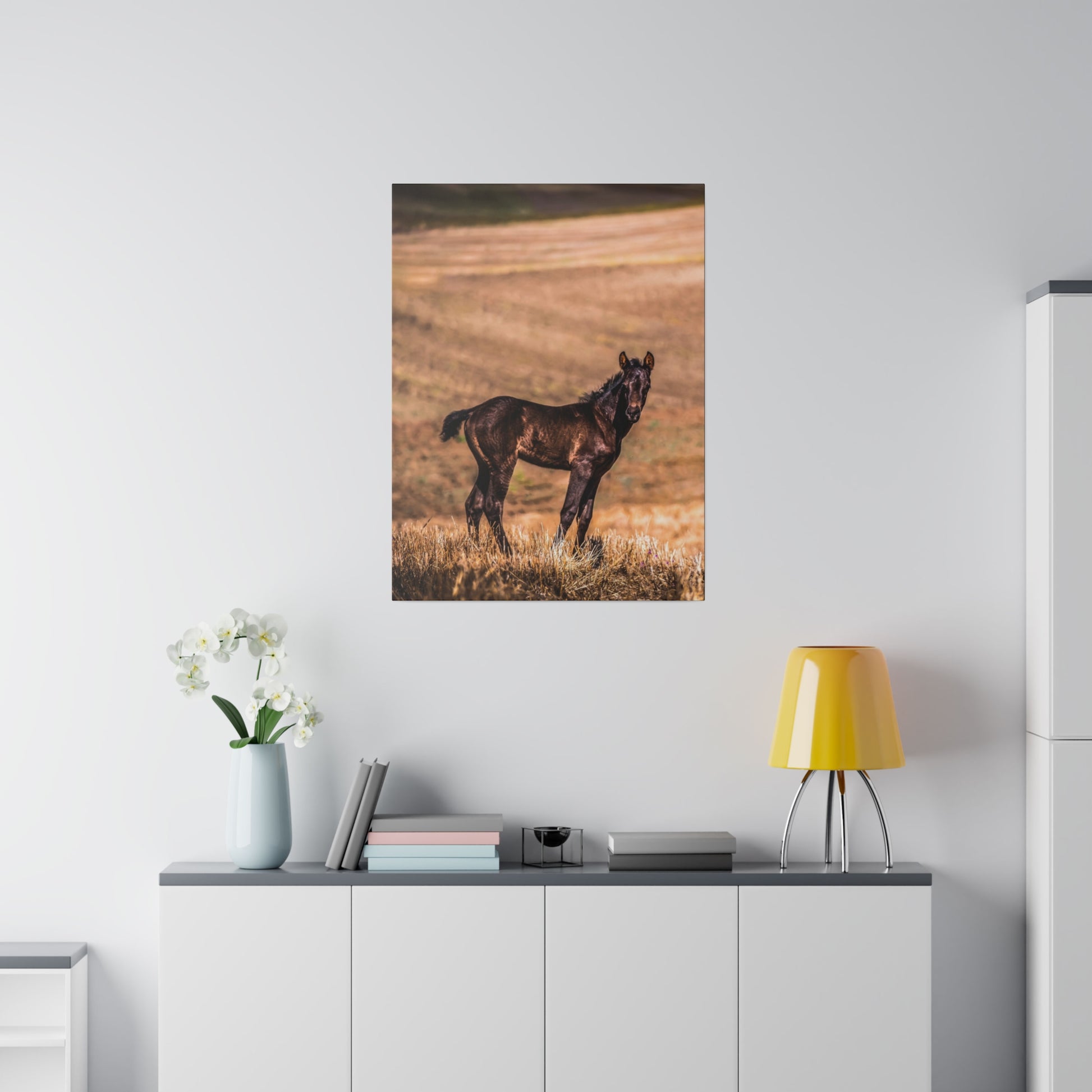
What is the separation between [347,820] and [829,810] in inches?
40.1

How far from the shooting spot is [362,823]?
2.08 meters

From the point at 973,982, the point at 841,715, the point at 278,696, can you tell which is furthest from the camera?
the point at 973,982

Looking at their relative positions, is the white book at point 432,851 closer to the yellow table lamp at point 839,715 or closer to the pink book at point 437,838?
the pink book at point 437,838

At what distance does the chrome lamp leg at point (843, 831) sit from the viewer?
2.07 meters

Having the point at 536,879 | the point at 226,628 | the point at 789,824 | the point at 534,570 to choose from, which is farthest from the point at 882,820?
the point at 226,628

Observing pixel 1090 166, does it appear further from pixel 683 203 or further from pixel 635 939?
pixel 635 939

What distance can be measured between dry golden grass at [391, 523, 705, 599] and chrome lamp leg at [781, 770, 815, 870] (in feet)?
1.47

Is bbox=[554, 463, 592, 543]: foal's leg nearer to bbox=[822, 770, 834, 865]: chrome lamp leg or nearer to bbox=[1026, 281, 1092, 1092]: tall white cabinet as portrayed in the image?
bbox=[822, 770, 834, 865]: chrome lamp leg

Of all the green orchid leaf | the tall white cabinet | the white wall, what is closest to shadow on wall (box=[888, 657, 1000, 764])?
the white wall

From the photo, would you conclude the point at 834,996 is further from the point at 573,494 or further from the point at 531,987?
the point at 573,494

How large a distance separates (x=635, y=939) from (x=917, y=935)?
0.57 meters

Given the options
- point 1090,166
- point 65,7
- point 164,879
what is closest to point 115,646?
point 164,879

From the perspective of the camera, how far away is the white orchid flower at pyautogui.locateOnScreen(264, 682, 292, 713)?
208 centimetres

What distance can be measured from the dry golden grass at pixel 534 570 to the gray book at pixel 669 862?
1.78 feet
